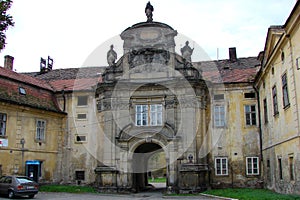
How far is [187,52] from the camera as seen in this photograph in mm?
24797

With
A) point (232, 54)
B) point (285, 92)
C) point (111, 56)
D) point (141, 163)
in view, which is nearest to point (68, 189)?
point (141, 163)

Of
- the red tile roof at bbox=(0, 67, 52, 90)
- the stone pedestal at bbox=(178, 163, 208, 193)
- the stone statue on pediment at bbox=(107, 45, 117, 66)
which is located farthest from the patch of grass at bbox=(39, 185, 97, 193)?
the stone statue on pediment at bbox=(107, 45, 117, 66)

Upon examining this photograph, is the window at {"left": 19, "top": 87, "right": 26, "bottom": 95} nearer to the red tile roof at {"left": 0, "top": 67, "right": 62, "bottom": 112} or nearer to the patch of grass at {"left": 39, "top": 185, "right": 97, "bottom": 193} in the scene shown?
the red tile roof at {"left": 0, "top": 67, "right": 62, "bottom": 112}

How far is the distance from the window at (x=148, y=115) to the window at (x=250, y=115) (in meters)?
6.35

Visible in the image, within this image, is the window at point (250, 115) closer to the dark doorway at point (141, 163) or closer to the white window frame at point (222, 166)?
the white window frame at point (222, 166)

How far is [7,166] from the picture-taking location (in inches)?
894

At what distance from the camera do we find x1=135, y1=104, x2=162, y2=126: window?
24.3m

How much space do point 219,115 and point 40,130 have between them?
13.2 m

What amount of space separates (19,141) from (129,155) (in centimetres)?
753

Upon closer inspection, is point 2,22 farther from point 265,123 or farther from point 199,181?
point 265,123

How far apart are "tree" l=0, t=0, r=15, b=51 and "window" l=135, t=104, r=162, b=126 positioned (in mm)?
13840

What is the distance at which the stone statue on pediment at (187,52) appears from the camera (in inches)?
973

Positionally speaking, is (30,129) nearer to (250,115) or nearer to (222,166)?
(222,166)

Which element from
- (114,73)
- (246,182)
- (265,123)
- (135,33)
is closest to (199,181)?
(246,182)
